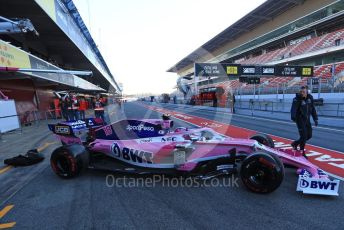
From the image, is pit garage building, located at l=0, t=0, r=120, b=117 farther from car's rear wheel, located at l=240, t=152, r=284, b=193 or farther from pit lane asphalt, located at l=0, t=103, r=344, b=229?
car's rear wheel, located at l=240, t=152, r=284, b=193

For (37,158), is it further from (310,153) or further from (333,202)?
(310,153)

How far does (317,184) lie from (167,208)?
2.13 m

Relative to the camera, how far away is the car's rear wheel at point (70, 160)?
153 inches

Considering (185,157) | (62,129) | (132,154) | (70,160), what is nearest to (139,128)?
(132,154)

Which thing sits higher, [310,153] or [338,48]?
[338,48]

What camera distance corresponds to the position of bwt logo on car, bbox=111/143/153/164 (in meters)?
3.83

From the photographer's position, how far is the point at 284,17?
34.8 metres

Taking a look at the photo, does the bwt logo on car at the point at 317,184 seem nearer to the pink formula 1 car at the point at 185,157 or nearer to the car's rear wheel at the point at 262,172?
the pink formula 1 car at the point at 185,157

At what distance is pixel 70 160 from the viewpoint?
389 cm

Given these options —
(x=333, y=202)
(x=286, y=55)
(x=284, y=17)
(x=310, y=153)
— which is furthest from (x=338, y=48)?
(x=333, y=202)

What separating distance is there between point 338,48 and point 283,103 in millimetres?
14897

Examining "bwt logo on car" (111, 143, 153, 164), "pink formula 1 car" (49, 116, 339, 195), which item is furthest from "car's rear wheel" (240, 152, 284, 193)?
"bwt logo on car" (111, 143, 153, 164)

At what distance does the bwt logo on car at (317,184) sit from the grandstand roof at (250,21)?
36.4 metres

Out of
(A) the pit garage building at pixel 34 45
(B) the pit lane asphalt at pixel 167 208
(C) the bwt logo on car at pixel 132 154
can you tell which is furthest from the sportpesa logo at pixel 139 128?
(A) the pit garage building at pixel 34 45
